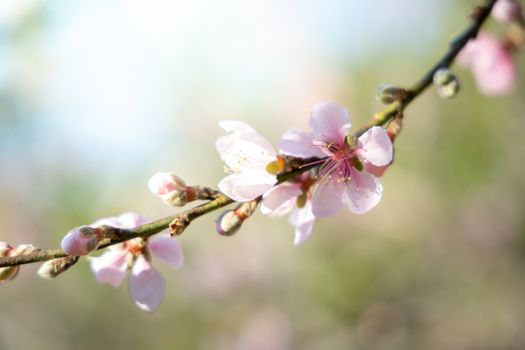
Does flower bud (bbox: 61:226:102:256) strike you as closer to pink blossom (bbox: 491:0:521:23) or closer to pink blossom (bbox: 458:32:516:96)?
pink blossom (bbox: 491:0:521:23)

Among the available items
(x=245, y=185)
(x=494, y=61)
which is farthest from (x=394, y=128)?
(x=494, y=61)

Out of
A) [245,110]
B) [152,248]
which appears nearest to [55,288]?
Result: [245,110]

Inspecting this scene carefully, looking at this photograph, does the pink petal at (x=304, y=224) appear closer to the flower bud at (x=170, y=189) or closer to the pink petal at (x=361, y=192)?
the pink petal at (x=361, y=192)

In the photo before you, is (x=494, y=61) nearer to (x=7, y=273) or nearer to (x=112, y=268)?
(x=112, y=268)

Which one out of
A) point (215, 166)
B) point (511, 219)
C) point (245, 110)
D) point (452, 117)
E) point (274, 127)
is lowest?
point (511, 219)

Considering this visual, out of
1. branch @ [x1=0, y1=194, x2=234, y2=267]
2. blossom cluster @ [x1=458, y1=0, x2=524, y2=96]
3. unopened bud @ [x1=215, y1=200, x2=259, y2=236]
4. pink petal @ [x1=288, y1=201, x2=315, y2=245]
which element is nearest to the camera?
branch @ [x1=0, y1=194, x2=234, y2=267]

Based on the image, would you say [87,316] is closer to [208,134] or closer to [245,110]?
[208,134]

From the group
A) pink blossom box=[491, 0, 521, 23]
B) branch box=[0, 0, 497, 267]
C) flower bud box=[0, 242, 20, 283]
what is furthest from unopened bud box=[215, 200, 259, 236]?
pink blossom box=[491, 0, 521, 23]
